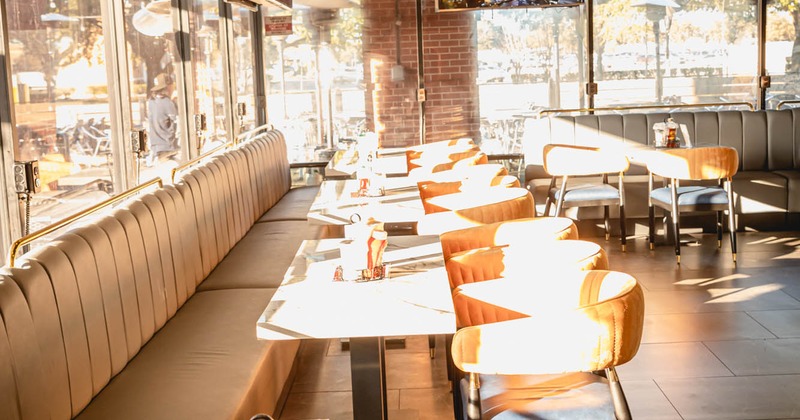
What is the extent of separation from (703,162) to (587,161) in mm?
852

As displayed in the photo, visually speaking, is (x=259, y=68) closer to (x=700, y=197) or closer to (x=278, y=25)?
(x=278, y=25)

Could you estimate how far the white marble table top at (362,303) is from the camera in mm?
2570

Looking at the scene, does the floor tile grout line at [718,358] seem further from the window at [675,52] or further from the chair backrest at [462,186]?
the window at [675,52]

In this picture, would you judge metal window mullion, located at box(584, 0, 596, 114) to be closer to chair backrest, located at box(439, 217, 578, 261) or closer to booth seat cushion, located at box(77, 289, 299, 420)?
chair backrest, located at box(439, 217, 578, 261)

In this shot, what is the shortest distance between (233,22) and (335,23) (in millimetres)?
1309

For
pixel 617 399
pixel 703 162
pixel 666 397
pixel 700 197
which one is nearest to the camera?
pixel 617 399

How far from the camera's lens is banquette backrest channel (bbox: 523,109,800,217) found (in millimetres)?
7566

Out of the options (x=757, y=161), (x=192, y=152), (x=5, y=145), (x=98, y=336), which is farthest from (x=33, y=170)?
(x=757, y=161)

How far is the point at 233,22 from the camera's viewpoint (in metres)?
7.65

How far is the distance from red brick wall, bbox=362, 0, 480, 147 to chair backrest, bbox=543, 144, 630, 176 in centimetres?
230

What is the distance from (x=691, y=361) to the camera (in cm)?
436

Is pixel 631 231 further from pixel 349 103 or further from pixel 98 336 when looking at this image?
pixel 98 336

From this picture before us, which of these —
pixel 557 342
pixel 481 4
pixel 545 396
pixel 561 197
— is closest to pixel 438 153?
pixel 561 197

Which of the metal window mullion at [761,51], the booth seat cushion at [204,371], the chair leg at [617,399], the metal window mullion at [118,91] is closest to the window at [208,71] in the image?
the metal window mullion at [118,91]
